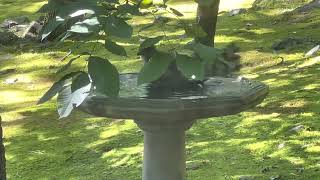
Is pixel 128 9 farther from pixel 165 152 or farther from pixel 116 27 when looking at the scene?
pixel 165 152

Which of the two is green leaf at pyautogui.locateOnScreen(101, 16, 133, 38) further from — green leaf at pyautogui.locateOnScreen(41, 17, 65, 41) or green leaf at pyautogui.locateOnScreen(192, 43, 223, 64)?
green leaf at pyautogui.locateOnScreen(192, 43, 223, 64)

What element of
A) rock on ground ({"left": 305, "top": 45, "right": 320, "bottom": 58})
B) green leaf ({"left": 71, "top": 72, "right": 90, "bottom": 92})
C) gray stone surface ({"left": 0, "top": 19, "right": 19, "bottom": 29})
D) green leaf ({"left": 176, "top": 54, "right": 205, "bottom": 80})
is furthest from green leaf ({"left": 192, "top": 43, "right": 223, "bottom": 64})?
gray stone surface ({"left": 0, "top": 19, "right": 19, "bottom": 29})

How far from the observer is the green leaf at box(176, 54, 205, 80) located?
1234 mm

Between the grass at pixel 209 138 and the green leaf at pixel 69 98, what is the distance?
1.76 meters

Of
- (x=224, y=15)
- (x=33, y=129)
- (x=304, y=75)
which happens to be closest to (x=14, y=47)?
(x=224, y=15)

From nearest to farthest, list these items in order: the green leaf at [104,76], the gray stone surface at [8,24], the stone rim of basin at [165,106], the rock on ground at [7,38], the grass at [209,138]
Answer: the green leaf at [104,76], the stone rim of basin at [165,106], the grass at [209,138], the rock on ground at [7,38], the gray stone surface at [8,24]

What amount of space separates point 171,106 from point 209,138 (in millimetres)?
3017

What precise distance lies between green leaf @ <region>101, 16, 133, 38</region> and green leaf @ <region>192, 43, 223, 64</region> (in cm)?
20

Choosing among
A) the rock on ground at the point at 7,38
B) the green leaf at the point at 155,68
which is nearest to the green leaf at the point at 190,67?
the green leaf at the point at 155,68

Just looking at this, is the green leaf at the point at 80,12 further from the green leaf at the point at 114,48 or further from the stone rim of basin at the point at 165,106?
the stone rim of basin at the point at 165,106

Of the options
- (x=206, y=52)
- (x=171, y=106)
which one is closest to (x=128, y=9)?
(x=206, y=52)

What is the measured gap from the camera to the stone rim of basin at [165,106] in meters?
2.29

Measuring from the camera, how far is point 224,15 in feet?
39.2

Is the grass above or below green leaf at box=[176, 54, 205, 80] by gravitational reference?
below
